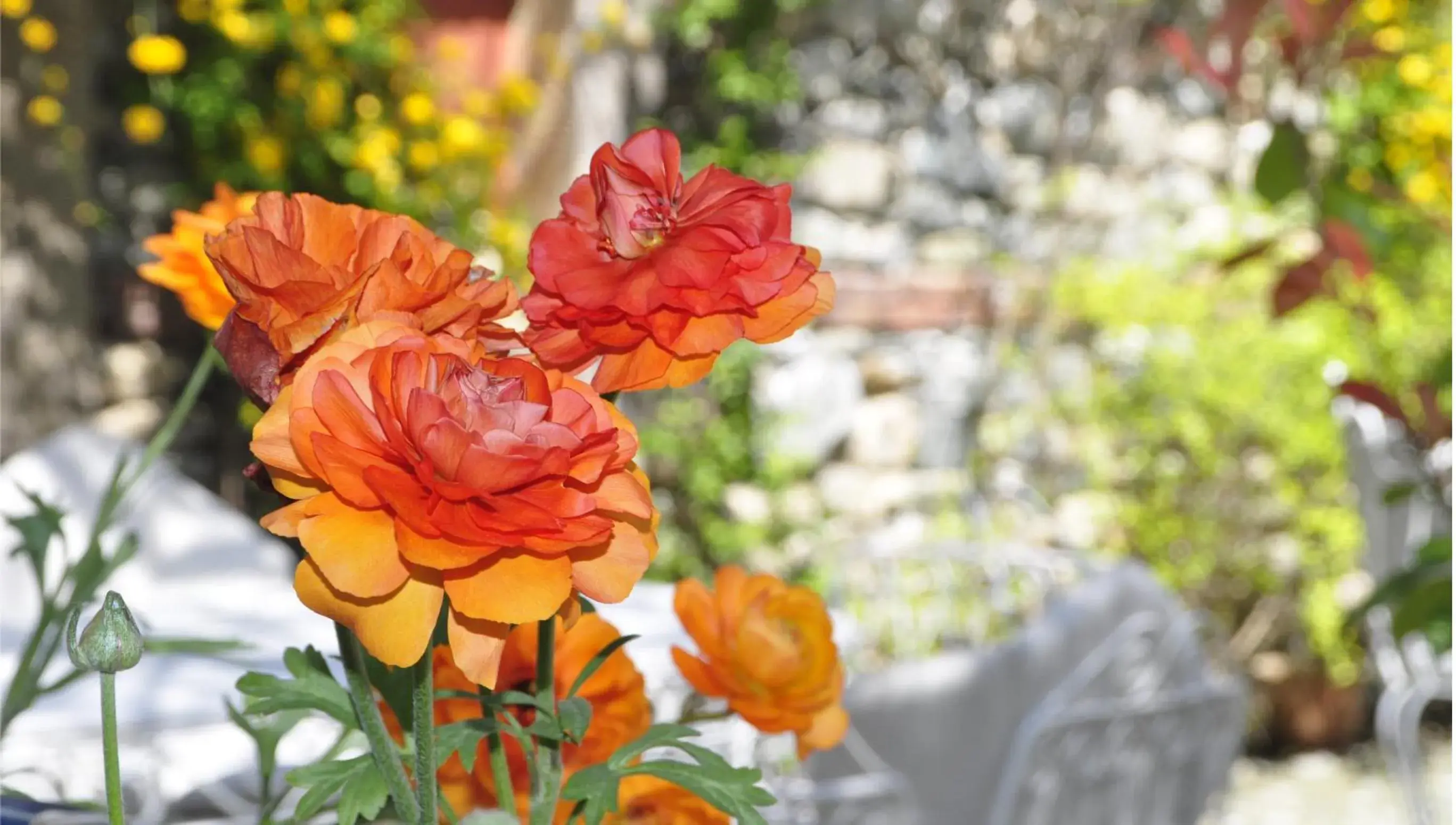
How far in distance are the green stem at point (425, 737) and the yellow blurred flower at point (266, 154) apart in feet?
9.81

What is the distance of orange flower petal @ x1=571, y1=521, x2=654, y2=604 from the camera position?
0.40m

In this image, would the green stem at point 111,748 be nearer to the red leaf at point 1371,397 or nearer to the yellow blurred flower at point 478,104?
the red leaf at point 1371,397

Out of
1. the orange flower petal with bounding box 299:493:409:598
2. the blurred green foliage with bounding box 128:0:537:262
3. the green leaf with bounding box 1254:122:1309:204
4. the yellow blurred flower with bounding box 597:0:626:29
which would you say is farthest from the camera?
the yellow blurred flower with bounding box 597:0:626:29

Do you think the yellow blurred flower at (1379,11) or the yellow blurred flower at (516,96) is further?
the yellow blurred flower at (1379,11)

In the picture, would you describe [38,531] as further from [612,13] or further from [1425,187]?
[1425,187]

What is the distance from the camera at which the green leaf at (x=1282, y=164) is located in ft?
3.93

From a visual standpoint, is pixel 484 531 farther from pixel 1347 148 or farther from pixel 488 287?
pixel 1347 148

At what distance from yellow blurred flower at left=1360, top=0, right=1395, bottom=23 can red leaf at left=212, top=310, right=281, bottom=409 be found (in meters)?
4.20

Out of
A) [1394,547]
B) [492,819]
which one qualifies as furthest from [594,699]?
[1394,547]

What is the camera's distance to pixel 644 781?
1.70 feet

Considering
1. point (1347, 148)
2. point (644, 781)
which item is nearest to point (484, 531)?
point (644, 781)

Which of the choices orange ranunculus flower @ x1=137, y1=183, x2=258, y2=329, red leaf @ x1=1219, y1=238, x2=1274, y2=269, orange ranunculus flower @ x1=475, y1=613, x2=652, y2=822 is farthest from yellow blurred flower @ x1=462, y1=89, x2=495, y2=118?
orange ranunculus flower @ x1=475, y1=613, x2=652, y2=822

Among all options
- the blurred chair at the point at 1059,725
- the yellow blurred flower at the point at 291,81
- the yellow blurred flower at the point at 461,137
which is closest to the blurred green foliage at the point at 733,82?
the yellow blurred flower at the point at 461,137

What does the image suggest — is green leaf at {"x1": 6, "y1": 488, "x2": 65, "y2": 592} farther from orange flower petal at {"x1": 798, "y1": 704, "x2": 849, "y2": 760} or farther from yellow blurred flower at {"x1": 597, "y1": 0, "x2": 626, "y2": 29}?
yellow blurred flower at {"x1": 597, "y1": 0, "x2": 626, "y2": 29}
